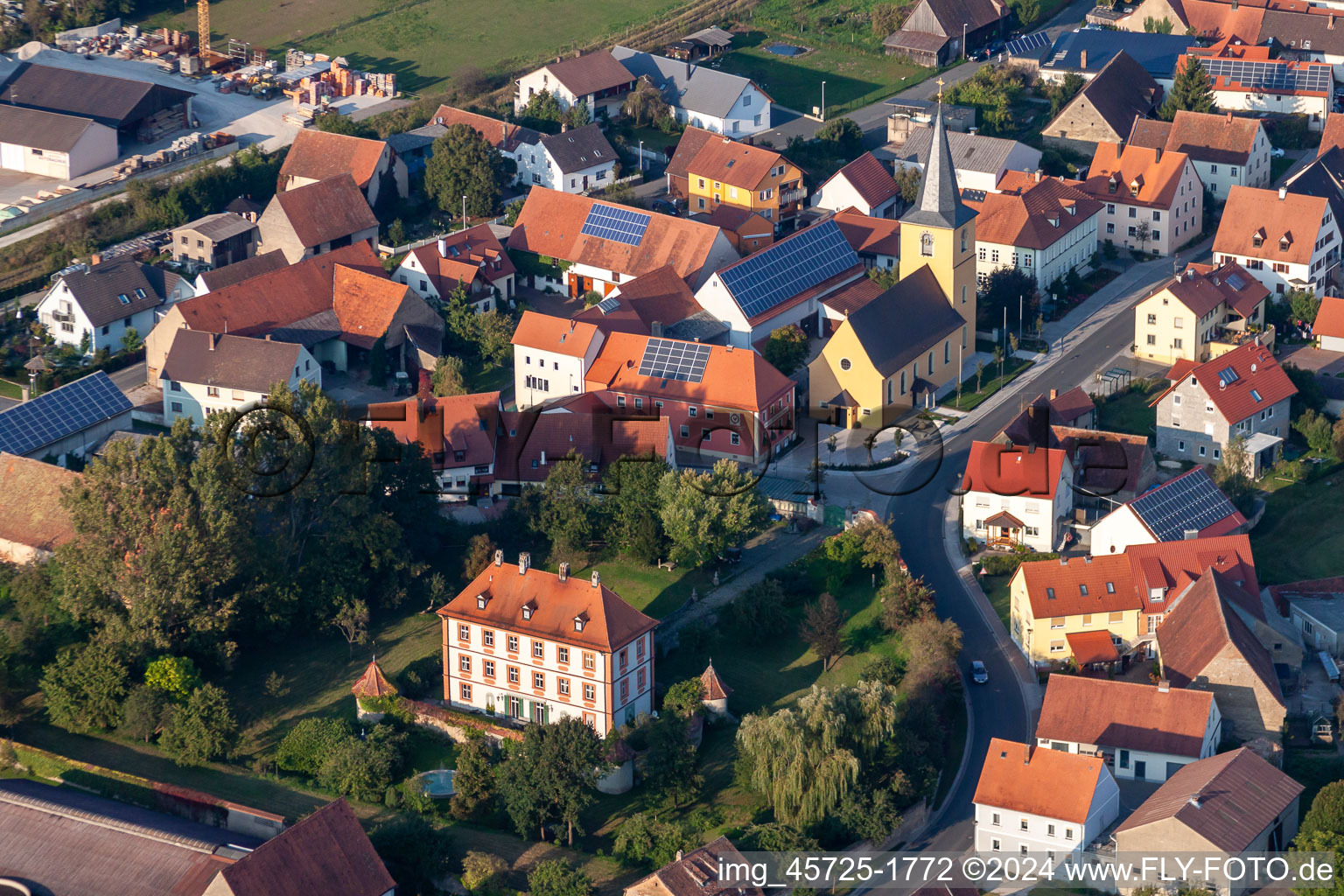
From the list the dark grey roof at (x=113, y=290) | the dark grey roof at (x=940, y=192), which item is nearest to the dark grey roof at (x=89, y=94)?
the dark grey roof at (x=113, y=290)

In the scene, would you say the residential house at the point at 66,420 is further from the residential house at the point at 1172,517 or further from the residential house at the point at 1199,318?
the residential house at the point at 1199,318

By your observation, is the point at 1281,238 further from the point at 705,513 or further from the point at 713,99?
the point at 705,513

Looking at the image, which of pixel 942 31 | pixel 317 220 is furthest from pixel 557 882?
pixel 942 31

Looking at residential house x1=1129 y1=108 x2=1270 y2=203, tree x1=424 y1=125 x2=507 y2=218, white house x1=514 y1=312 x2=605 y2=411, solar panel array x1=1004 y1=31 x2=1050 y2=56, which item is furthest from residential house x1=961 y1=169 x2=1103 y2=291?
solar panel array x1=1004 y1=31 x2=1050 y2=56

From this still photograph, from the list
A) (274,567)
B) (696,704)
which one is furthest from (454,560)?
(696,704)

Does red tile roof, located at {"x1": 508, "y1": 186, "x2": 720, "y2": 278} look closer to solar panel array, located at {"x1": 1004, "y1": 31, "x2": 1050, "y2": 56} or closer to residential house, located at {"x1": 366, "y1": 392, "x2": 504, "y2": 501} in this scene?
residential house, located at {"x1": 366, "y1": 392, "x2": 504, "y2": 501}
